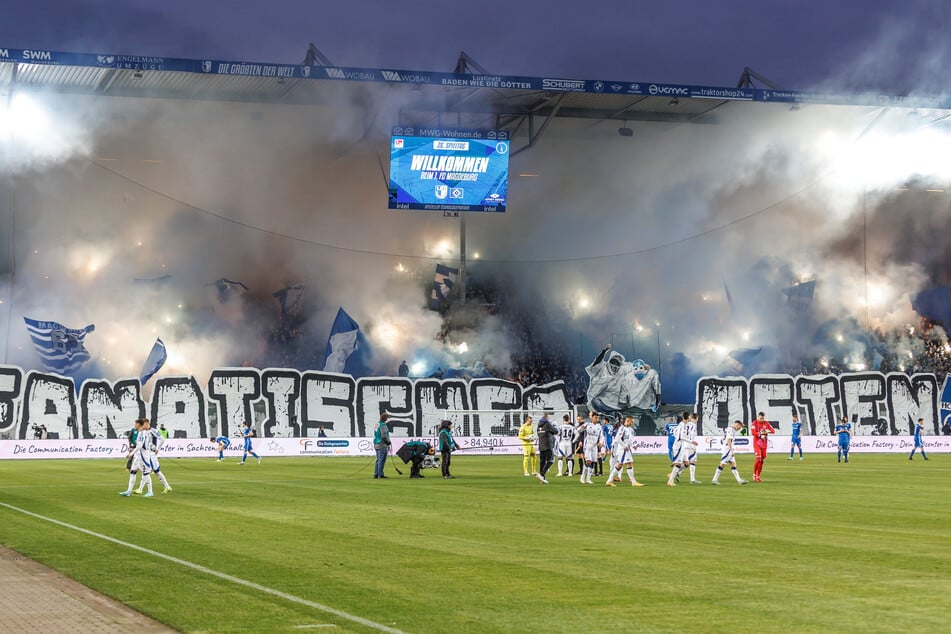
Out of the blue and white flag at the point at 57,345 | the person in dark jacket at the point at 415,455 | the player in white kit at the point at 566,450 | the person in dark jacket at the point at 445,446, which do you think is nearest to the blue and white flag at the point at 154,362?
the blue and white flag at the point at 57,345

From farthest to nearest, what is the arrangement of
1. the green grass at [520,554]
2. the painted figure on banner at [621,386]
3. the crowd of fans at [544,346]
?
the crowd of fans at [544,346] < the painted figure on banner at [621,386] < the green grass at [520,554]

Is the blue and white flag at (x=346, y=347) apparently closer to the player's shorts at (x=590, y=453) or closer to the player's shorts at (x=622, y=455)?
the player's shorts at (x=590, y=453)

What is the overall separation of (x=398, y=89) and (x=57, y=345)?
24816 mm

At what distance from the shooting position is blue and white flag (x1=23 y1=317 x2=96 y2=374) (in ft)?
214

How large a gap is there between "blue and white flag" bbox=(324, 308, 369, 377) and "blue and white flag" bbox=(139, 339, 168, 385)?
1004 cm

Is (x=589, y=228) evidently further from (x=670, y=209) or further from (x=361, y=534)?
(x=361, y=534)

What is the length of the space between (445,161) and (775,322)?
29234 millimetres

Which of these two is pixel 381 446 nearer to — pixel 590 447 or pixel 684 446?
pixel 590 447

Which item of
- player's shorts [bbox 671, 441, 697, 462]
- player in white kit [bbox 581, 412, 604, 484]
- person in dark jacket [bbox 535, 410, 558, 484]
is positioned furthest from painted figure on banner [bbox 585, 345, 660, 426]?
player's shorts [bbox 671, 441, 697, 462]

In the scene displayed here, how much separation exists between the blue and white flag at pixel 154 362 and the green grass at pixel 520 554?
3591 cm

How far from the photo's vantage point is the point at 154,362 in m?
67.5

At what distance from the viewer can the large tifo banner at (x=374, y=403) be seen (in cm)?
6419

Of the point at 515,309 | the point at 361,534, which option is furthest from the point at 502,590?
the point at 515,309

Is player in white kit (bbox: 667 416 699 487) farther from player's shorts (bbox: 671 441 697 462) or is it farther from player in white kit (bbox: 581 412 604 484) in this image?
player in white kit (bbox: 581 412 604 484)
